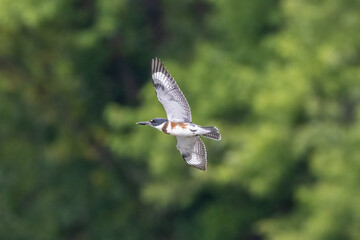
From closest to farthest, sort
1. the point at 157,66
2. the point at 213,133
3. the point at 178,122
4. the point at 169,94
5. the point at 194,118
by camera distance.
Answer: the point at 213,133, the point at 178,122, the point at 169,94, the point at 157,66, the point at 194,118

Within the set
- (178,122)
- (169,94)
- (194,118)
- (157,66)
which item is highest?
(194,118)

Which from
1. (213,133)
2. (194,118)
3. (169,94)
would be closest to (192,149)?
(169,94)

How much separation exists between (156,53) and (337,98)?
239 inches

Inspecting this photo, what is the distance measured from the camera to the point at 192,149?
9.57m

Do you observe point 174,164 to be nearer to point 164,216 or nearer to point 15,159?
point 164,216

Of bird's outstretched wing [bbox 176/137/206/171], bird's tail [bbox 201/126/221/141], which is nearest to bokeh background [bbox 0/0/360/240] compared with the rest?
bird's outstretched wing [bbox 176/137/206/171]

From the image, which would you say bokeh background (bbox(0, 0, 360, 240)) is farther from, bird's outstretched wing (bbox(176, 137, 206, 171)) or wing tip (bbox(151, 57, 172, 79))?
wing tip (bbox(151, 57, 172, 79))

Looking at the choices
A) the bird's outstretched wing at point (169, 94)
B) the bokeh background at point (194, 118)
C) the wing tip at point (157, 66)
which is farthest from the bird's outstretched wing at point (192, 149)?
the bokeh background at point (194, 118)

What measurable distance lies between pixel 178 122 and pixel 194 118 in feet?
35.7

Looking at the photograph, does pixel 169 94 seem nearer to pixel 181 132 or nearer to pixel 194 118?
pixel 181 132

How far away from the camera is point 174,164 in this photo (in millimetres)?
20125

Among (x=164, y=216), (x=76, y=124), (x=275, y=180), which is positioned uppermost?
(x=76, y=124)

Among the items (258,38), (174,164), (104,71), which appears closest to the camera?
(174,164)

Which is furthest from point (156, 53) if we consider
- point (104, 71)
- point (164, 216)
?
point (164, 216)
